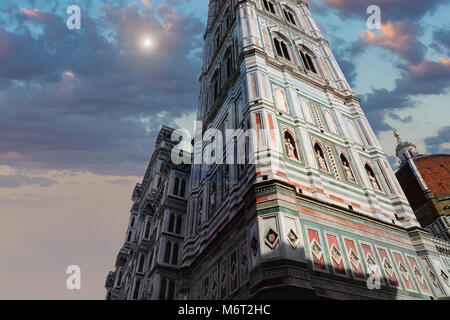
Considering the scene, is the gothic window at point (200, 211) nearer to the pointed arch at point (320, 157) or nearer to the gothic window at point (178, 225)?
the gothic window at point (178, 225)

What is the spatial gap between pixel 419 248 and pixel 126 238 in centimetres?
3365

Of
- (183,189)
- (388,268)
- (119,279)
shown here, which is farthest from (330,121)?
(119,279)

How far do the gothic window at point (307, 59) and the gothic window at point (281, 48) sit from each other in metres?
1.35

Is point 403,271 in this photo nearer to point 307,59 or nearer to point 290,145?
point 290,145

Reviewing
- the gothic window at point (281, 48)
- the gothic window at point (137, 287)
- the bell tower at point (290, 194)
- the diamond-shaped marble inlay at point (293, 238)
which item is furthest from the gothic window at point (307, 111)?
the gothic window at point (137, 287)

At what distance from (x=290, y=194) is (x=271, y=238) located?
2058 millimetres

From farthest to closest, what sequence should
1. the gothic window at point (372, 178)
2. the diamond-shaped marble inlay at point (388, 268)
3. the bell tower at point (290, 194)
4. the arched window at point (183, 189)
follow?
the arched window at point (183, 189)
the gothic window at point (372, 178)
the diamond-shaped marble inlay at point (388, 268)
the bell tower at point (290, 194)

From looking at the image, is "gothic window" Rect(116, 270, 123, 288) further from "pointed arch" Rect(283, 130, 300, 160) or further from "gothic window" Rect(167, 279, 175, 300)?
"pointed arch" Rect(283, 130, 300, 160)

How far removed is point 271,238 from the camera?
10250 millimetres

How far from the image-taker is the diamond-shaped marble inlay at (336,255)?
1121 cm

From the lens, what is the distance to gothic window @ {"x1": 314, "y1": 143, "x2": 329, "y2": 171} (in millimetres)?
14841

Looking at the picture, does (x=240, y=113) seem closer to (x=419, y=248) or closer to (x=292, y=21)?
(x=419, y=248)
